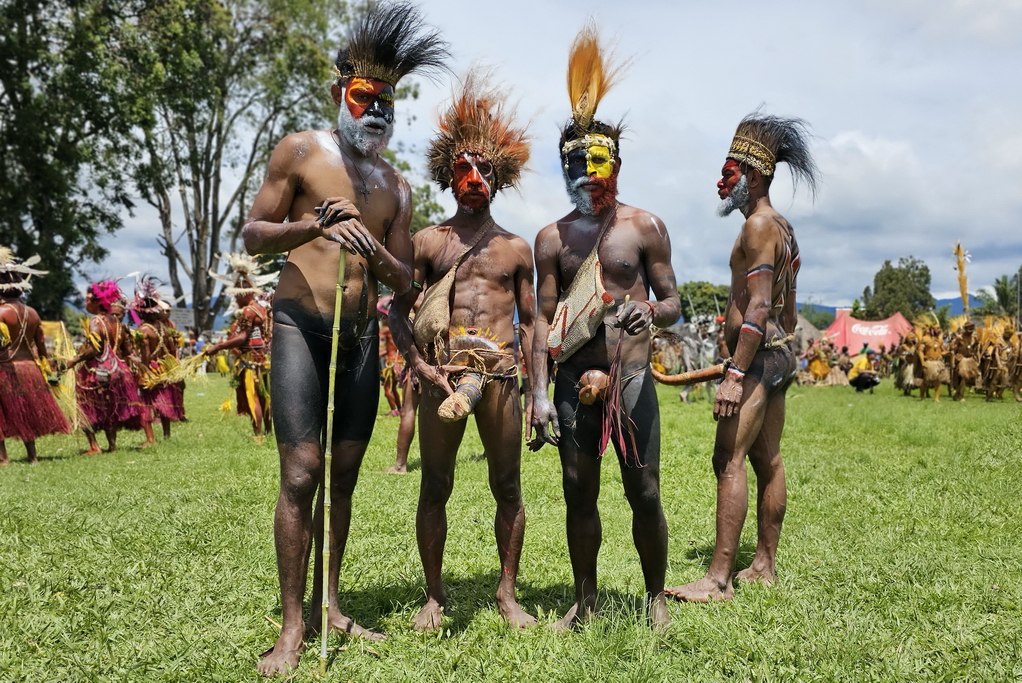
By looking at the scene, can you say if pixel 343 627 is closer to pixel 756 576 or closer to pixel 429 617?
pixel 429 617

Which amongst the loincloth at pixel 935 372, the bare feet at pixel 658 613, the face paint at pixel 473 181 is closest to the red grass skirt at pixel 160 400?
the face paint at pixel 473 181

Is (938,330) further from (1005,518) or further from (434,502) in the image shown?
(434,502)

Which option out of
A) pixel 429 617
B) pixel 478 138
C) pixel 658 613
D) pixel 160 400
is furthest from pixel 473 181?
pixel 160 400

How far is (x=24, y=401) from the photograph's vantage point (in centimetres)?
978

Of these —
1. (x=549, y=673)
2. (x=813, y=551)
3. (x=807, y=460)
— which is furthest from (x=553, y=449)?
(x=549, y=673)

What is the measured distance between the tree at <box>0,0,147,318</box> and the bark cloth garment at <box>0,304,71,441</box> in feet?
43.6

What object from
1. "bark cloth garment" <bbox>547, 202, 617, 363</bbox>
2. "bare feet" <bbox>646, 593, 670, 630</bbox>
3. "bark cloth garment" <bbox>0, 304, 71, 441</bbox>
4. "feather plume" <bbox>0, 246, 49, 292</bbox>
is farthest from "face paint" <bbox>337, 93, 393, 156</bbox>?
"bark cloth garment" <bbox>0, 304, 71, 441</bbox>

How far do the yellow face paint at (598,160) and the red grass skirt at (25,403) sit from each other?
909cm

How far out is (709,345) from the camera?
23672mm

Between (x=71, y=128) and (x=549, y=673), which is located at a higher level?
(x=71, y=128)

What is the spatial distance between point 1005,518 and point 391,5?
627cm

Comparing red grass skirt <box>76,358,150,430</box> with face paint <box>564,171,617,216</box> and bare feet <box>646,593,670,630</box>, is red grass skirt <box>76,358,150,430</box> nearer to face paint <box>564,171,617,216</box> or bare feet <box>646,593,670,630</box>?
face paint <box>564,171,617,216</box>

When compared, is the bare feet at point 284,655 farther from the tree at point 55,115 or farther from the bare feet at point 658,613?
the tree at point 55,115

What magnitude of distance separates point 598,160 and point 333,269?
4.77 feet
